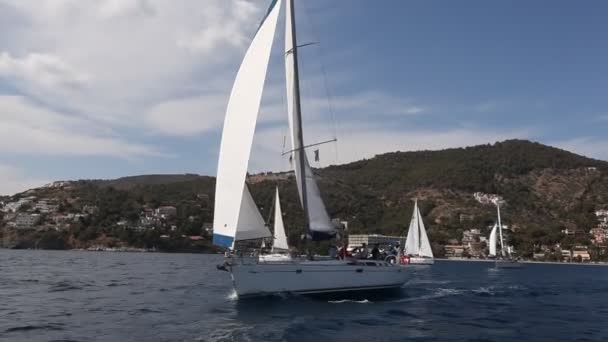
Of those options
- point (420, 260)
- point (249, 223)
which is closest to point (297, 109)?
point (249, 223)

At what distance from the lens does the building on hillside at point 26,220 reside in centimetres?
14024

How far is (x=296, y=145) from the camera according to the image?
24.0 m

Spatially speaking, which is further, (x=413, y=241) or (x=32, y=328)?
(x=413, y=241)

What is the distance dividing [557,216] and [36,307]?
458 feet

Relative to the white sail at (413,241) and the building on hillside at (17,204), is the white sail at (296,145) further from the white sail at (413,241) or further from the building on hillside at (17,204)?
the building on hillside at (17,204)

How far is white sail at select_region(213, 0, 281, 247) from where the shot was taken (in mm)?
21219

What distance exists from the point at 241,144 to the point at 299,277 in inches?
217

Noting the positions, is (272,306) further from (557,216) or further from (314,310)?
(557,216)

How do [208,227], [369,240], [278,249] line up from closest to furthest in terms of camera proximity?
[278,249] < [369,240] < [208,227]

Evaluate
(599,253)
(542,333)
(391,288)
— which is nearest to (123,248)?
(599,253)

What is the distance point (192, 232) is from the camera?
141125 millimetres

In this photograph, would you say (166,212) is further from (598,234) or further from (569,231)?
(598,234)

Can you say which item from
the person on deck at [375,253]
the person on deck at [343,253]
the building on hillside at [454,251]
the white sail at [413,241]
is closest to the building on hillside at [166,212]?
the building on hillside at [454,251]

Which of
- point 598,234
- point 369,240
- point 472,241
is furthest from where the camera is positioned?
point 598,234
